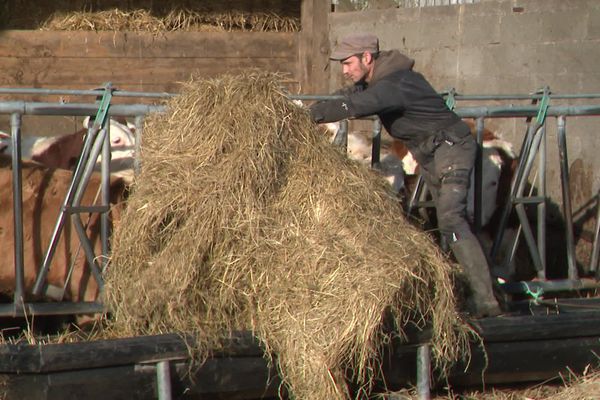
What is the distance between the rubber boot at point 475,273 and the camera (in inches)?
232

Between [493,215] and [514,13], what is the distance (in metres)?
1.71

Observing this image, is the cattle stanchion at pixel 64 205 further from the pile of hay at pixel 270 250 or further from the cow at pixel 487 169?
the cow at pixel 487 169

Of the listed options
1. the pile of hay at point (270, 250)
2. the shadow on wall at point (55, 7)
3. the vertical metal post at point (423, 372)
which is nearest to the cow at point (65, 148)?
the pile of hay at point (270, 250)

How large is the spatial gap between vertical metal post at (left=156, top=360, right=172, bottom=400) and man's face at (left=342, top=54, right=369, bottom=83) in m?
2.13

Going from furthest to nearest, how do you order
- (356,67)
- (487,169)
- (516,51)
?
(516,51), (487,169), (356,67)

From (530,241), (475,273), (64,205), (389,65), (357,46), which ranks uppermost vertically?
(357,46)

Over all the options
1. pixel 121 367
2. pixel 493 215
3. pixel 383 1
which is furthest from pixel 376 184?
pixel 383 1

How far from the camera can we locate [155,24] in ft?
34.7

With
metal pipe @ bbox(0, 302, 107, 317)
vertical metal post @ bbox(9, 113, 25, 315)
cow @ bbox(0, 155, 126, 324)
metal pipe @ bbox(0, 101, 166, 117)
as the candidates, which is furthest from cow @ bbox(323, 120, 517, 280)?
vertical metal post @ bbox(9, 113, 25, 315)

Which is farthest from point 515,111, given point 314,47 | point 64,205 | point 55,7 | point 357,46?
point 55,7

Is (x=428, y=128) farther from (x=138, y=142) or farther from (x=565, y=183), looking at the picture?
(x=138, y=142)

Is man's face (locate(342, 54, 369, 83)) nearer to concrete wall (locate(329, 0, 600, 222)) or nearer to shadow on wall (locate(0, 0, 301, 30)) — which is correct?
concrete wall (locate(329, 0, 600, 222))

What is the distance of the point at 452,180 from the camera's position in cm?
605

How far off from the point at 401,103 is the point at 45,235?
2.09 m
